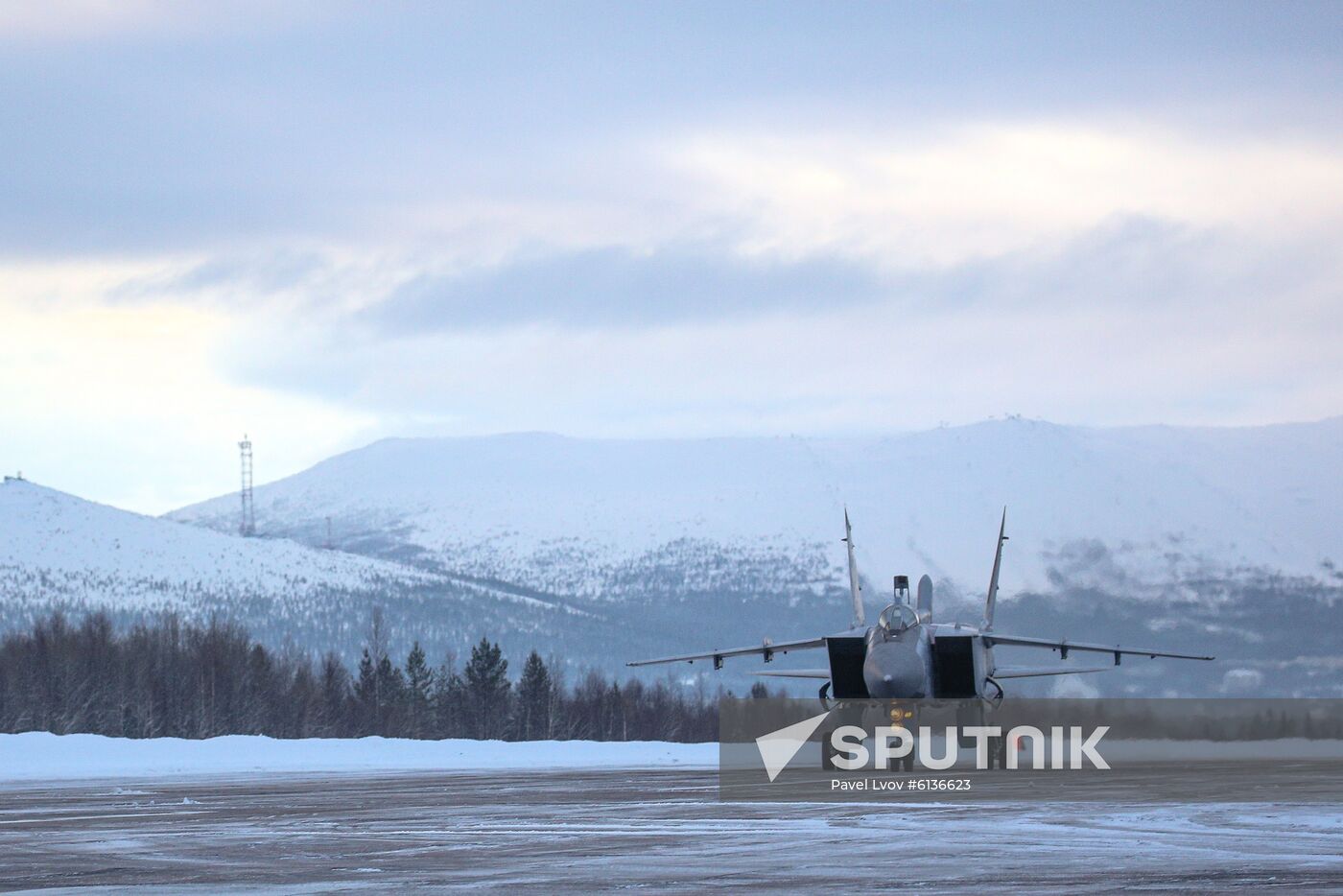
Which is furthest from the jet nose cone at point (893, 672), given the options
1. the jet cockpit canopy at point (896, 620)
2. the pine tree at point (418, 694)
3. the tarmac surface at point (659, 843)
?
the pine tree at point (418, 694)

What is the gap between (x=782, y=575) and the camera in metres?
188

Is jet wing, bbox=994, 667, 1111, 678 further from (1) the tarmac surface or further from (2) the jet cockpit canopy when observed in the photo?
(1) the tarmac surface

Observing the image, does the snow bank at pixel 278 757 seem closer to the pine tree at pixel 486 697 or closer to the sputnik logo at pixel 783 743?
the sputnik logo at pixel 783 743

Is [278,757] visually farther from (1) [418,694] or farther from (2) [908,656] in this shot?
(1) [418,694]

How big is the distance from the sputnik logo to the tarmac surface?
8.63 metres

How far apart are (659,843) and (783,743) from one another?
116 ft

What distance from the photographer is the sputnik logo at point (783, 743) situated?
3717cm

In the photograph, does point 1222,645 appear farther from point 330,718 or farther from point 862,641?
point 330,718

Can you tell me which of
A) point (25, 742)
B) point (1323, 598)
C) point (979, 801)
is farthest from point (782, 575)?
point (979, 801)

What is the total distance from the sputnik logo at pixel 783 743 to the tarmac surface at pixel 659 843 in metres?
8.63

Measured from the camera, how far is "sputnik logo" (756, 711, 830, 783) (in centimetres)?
3717

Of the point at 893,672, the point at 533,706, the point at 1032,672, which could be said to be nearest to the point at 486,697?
the point at 533,706

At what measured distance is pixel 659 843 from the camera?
1664 centimetres

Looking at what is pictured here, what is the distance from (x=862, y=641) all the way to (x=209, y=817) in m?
14.1
